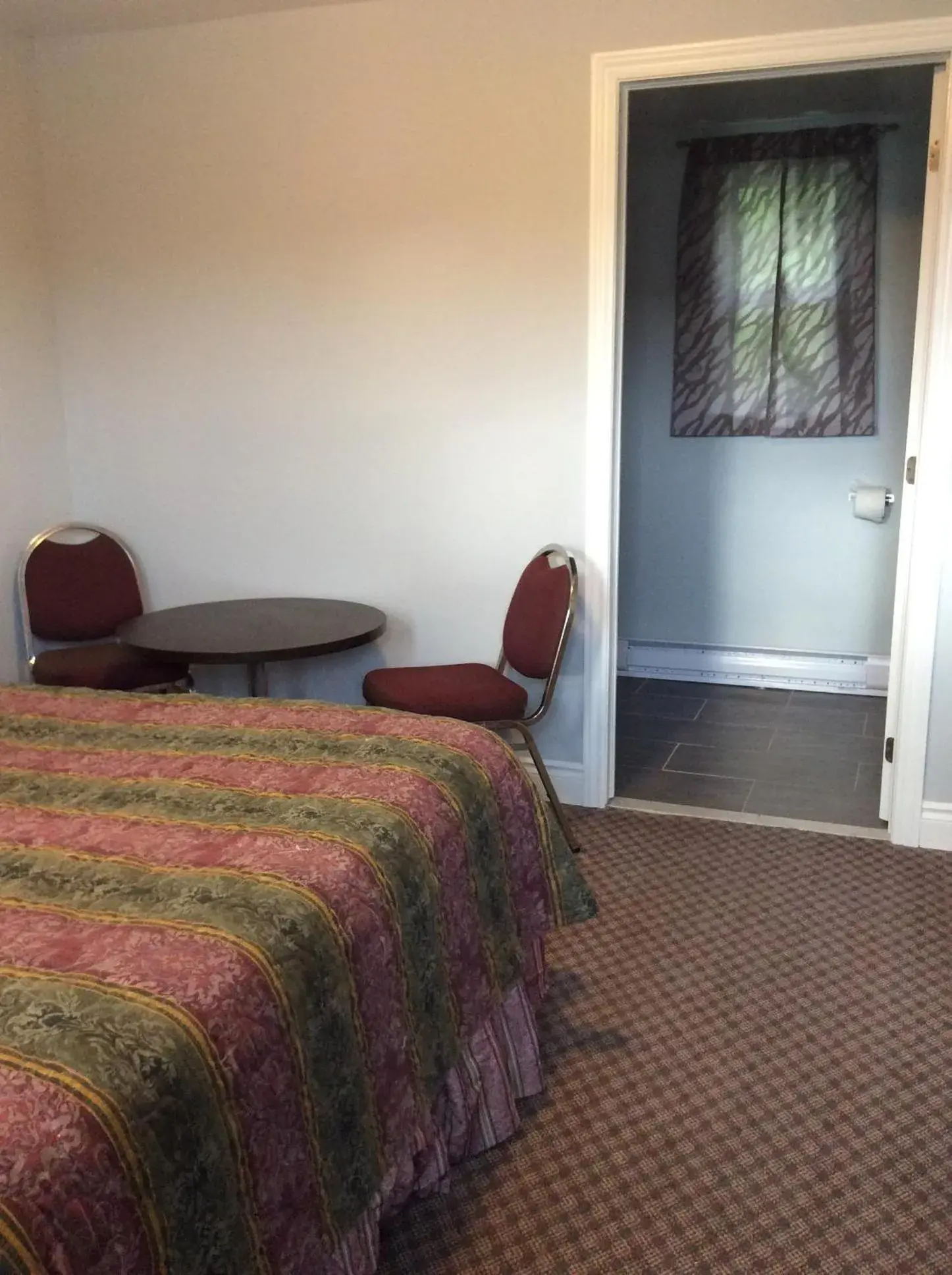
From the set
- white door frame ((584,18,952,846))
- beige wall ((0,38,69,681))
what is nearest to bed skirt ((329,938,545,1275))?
white door frame ((584,18,952,846))

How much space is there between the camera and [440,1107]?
174 centimetres

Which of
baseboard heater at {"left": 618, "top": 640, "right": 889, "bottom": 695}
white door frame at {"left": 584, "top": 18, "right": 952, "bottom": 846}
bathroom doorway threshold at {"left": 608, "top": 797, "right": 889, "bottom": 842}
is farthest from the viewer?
baseboard heater at {"left": 618, "top": 640, "right": 889, "bottom": 695}

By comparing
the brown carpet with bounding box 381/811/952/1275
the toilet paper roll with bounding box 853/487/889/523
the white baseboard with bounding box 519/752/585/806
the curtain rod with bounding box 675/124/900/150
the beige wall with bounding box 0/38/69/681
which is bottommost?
the brown carpet with bounding box 381/811/952/1275

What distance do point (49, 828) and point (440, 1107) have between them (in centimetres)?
78

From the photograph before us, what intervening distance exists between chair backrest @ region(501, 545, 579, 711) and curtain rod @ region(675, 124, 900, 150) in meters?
2.39

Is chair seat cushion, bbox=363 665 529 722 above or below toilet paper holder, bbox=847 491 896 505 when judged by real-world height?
below

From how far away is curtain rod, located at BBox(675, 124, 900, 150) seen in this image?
4289mm

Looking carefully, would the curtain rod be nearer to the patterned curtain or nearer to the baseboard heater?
the patterned curtain

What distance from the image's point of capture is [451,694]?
2.99 m

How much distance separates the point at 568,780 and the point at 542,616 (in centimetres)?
63

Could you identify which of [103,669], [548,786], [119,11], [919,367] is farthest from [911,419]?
[119,11]

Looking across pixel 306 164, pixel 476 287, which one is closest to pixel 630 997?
pixel 476 287

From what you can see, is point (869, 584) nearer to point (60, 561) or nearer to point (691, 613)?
point (691, 613)

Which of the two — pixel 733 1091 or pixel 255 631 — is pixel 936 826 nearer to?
pixel 733 1091
